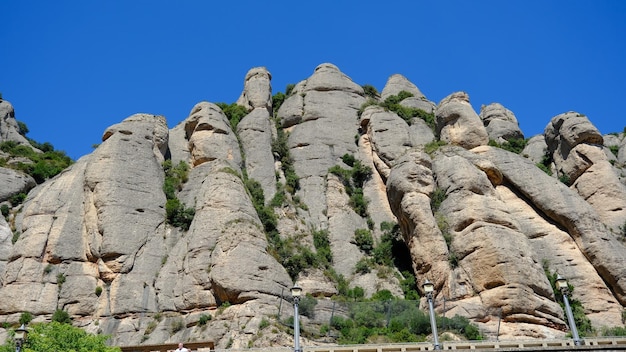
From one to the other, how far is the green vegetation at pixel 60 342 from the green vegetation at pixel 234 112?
33024 mm

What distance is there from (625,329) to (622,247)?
7469 mm

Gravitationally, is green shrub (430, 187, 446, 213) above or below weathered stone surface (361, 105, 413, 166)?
below

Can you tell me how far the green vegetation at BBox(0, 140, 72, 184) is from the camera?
5216 centimetres

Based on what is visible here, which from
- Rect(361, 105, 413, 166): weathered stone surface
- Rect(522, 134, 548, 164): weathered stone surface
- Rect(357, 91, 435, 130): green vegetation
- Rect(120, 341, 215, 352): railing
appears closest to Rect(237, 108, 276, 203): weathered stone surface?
Rect(361, 105, 413, 166): weathered stone surface

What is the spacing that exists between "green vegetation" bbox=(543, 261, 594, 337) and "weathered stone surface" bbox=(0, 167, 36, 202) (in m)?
36.6

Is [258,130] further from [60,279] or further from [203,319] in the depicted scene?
[203,319]

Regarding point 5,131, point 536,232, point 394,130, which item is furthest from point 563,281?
point 5,131

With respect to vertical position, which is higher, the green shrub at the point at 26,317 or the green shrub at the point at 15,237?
the green shrub at the point at 15,237

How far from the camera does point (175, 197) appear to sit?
4675cm

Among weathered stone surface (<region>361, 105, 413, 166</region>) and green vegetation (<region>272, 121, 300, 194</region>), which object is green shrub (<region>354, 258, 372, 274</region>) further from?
weathered stone surface (<region>361, 105, 413, 166</region>)

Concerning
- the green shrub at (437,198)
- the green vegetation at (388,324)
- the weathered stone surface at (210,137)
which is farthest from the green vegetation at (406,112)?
the green vegetation at (388,324)

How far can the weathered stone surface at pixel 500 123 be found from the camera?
60.9m

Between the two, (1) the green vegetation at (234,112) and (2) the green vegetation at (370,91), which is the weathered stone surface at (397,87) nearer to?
Result: (2) the green vegetation at (370,91)

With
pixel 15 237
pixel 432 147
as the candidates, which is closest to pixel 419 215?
pixel 432 147
